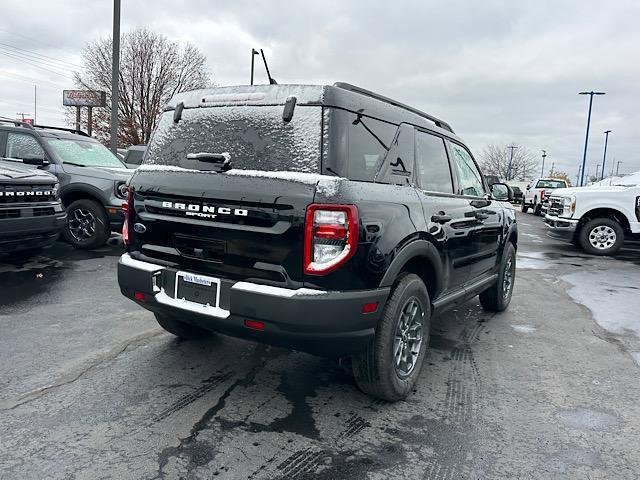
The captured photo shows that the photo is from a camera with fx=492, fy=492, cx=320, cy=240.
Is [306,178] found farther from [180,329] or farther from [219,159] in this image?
[180,329]

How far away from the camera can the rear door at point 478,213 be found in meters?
4.26

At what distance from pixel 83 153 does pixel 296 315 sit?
287 inches

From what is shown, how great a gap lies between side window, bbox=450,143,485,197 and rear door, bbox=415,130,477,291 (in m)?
0.23

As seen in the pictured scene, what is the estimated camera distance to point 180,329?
398cm

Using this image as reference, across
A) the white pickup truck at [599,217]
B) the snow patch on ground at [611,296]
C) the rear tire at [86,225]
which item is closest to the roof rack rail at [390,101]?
the snow patch on ground at [611,296]

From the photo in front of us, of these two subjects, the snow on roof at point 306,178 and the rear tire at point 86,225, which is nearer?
the snow on roof at point 306,178

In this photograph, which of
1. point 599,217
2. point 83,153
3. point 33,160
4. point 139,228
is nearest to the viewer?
point 139,228

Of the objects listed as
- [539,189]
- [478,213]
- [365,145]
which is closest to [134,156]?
[478,213]

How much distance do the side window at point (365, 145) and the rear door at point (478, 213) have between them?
1.30 metres

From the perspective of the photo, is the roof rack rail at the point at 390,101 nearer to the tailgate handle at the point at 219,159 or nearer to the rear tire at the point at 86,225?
the tailgate handle at the point at 219,159

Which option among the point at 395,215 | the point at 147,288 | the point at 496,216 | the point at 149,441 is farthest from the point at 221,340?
the point at 496,216

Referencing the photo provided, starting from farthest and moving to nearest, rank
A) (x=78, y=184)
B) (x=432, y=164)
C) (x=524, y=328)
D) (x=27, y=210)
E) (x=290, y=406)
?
1. (x=78, y=184)
2. (x=27, y=210)
3. (x=524, y=328)
4. (x=432, y=164)
5. (x=290, y=406)

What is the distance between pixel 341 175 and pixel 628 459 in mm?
2164

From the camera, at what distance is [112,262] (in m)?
7.15
